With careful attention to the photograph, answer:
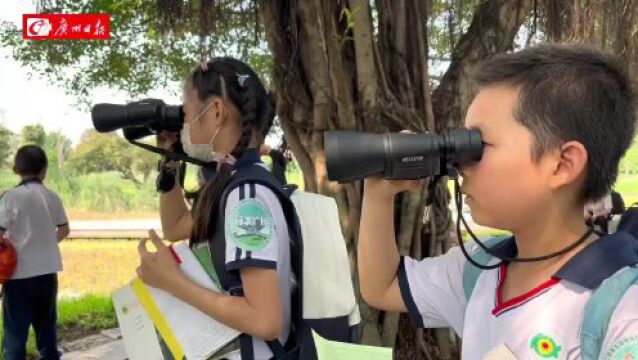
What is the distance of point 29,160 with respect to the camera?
13.0 ft

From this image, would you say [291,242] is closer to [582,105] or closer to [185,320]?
[185,320]

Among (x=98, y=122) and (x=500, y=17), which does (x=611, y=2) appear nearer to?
(x=500, y=17)

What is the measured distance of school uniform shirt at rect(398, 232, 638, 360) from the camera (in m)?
0.74

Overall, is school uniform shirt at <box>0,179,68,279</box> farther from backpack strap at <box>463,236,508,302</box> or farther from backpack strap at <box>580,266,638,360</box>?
backpack strap at <box>580,266,638,360</box>

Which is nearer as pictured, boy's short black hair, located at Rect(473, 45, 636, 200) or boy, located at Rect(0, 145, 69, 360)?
boy's short black hair, located at Rect(473, 45, 636, 200)

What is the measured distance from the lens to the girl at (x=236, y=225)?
1.32m

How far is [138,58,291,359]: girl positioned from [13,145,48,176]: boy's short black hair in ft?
8.87

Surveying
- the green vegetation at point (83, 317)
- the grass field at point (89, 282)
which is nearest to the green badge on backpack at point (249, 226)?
the grass field at point (89, 282)

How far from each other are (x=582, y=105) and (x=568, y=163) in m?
0.08

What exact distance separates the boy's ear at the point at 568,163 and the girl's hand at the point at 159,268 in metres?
0.88

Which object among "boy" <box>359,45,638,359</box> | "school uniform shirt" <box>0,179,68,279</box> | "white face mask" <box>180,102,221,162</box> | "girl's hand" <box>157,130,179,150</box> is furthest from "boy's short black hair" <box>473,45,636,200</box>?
"school uniform shirt" <box>0,179,68,279</box>

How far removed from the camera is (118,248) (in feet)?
34.3

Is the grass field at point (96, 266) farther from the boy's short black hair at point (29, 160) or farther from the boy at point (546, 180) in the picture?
the boy at point (546, 180)

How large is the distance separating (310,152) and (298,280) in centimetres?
144
